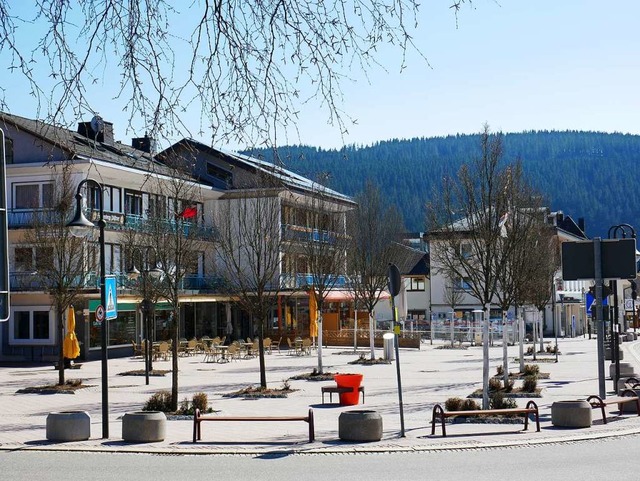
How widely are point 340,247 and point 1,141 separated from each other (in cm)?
3684

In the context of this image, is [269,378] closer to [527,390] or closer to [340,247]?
[340,247]

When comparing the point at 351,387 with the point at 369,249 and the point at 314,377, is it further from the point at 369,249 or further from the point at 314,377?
the point at 369,249

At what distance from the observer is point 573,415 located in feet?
60.4

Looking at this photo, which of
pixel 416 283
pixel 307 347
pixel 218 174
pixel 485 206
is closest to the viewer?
pixel 485 206

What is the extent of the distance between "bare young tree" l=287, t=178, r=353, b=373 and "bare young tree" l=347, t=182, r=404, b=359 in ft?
10.5

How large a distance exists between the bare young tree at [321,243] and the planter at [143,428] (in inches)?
806

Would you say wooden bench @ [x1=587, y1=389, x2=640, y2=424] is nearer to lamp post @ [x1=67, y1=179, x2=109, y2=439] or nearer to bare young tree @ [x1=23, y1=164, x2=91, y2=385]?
lamp post @ [x1=67, y1=179, x2=109, y2=439]

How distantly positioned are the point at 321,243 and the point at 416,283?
61016mm

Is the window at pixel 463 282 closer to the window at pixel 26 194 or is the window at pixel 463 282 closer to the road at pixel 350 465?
the road at pixel 350 465

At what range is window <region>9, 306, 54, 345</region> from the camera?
4609 centimetres

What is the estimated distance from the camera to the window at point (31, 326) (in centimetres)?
4609

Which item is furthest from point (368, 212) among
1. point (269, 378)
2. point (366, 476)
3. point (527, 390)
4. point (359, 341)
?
point (366, 476)

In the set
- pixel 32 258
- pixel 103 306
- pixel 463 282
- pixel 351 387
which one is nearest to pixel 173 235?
pixel 32 258

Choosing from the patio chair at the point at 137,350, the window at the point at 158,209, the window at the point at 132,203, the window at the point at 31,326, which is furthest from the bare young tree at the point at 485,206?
the window at the point at 132,203
